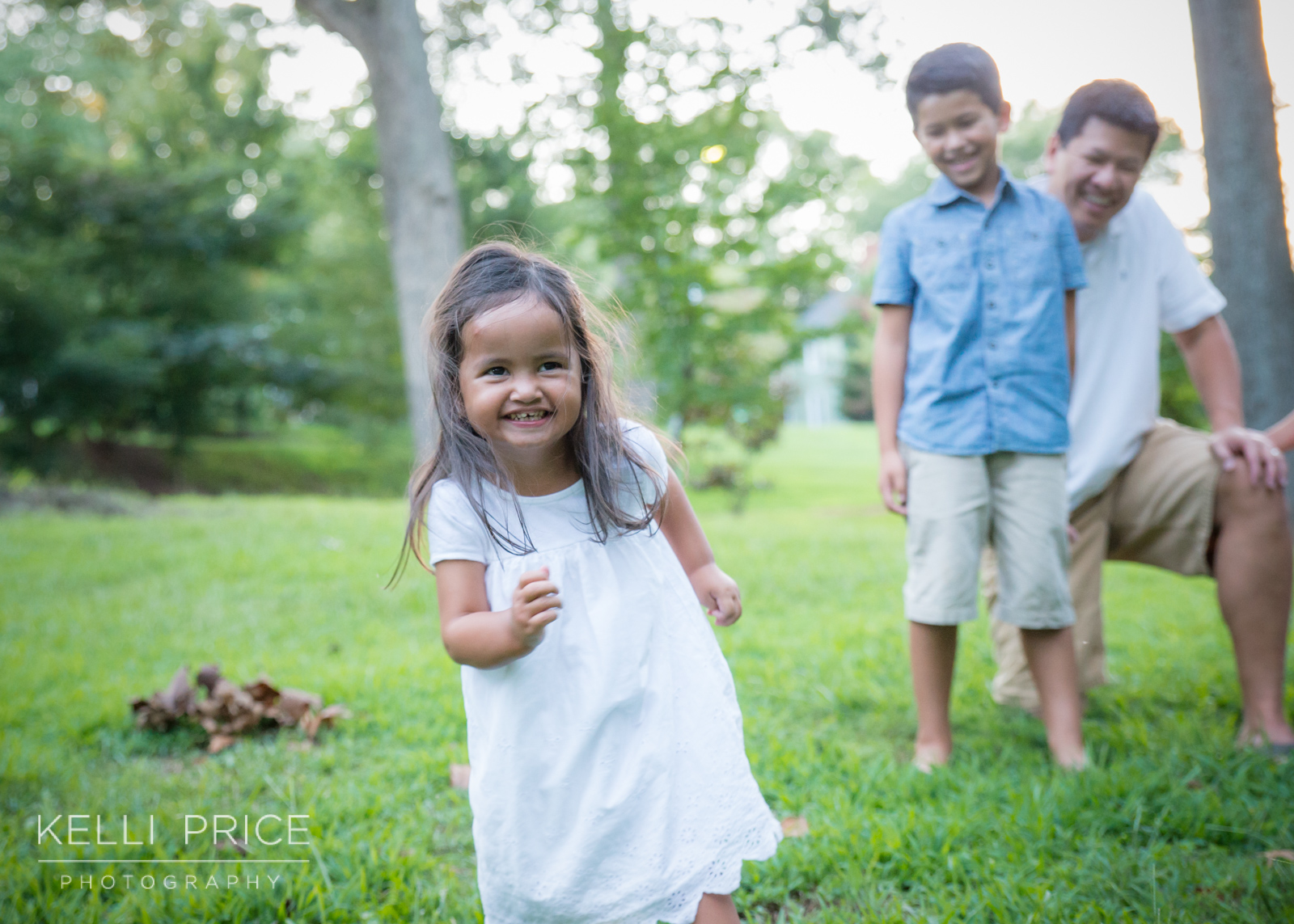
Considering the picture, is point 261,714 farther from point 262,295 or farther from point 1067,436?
point 262,295

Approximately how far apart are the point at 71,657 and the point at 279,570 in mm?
1508

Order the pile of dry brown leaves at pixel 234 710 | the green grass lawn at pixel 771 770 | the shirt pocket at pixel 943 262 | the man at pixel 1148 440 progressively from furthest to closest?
the pile of dry brown leaves at pixel 234 710 → the man at pixel 1148 440 → the shirt pocket at pixel 943 262 → the green grass lawn at pixel 771 770

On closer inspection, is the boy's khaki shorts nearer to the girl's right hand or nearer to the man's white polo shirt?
the man's white polo shirt

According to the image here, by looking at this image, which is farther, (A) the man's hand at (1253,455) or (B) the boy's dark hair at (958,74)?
(A) the man's hand at (1253,455)

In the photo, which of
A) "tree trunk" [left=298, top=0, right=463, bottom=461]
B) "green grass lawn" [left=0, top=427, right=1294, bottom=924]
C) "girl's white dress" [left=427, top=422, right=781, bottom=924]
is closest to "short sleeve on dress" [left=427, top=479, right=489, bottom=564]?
"girl's white dress" [left=427, top=422, right=781, bottom=924]

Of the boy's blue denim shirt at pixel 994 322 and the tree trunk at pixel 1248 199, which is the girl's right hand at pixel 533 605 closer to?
the boy's blue denim shirt at pixel 994 322

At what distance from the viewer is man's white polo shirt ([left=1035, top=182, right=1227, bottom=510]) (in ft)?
8.49

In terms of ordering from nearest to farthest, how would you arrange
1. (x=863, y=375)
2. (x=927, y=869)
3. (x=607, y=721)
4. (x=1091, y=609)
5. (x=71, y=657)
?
(x=607, y=721)
(x=927, y=869)
(x=1091, y=609)
(x=71, y=657)
(x=863, y=375)

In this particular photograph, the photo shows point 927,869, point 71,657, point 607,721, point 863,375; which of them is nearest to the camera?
point 607,721

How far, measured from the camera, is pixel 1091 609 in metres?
2.76

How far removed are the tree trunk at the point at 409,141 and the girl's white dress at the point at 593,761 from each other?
16.2ft

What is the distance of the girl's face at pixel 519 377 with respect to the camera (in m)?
1.52

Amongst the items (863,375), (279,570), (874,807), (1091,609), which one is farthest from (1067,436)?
(863,375)

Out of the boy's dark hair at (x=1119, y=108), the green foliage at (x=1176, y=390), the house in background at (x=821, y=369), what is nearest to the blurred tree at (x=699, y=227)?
the house in background at (x=821, y=369)
